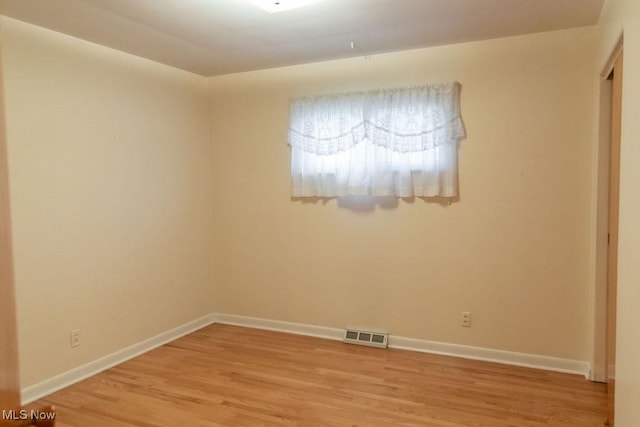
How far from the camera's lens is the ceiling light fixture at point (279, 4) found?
2404 mm

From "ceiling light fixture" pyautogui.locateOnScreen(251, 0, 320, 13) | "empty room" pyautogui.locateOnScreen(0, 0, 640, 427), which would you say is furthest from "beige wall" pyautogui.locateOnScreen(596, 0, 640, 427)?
"ceiling light fixture" pyautogui.locateOnScreen(251, 0, 320, 13)

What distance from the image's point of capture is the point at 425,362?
3.38 meters

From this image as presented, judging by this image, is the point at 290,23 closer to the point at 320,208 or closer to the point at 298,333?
the point at 320,208

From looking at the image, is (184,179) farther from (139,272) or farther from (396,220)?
(396,220)

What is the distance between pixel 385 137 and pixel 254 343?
2.16 m

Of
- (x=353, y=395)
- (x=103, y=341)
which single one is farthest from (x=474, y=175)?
(x=103, y=341)

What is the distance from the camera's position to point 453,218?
3.46m

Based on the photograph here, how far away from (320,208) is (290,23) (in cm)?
164

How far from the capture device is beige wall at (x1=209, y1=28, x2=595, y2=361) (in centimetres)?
313

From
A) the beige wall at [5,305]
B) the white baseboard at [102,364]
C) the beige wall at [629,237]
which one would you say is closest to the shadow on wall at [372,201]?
the beige wall at [629,237]

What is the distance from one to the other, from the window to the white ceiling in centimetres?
43

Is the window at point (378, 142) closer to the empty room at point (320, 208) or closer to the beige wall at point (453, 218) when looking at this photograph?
the empty room at point (320, 208)

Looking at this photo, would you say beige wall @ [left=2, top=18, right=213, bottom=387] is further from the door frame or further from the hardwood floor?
the door frame
